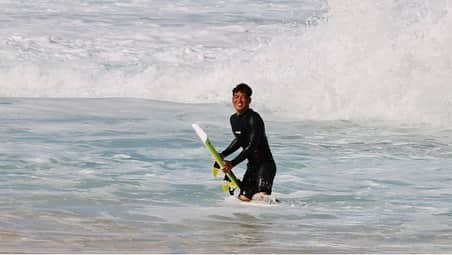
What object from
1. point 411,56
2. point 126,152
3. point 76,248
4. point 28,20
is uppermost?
point 28,20

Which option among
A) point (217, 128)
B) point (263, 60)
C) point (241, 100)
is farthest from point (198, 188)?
point (263, 60)

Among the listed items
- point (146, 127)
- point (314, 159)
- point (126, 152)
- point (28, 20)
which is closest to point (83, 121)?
point (146, 127)

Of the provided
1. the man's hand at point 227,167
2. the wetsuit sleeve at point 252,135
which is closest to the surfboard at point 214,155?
the man's hand at point 227,167

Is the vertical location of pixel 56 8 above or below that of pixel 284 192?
above

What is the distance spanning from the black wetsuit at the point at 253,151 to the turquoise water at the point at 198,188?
0.67ft

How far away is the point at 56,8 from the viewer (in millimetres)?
29688

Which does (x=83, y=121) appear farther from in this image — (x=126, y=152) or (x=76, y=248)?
(x=76, y=248)

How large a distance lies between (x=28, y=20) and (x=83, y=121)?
1302cm

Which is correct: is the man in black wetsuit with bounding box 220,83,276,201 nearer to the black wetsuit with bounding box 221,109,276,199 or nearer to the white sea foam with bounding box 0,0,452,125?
the black wetsuit with bounding box 221,109,276,199

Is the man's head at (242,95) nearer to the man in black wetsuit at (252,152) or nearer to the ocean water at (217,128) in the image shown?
the man in black wetsuit at (252,152)

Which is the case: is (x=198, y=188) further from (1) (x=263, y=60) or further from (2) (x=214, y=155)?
(1) (x=263, y=60)

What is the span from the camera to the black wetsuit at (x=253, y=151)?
9414 millimetres

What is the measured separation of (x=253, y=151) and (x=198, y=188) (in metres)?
0.90

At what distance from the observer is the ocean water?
26.8 feet
